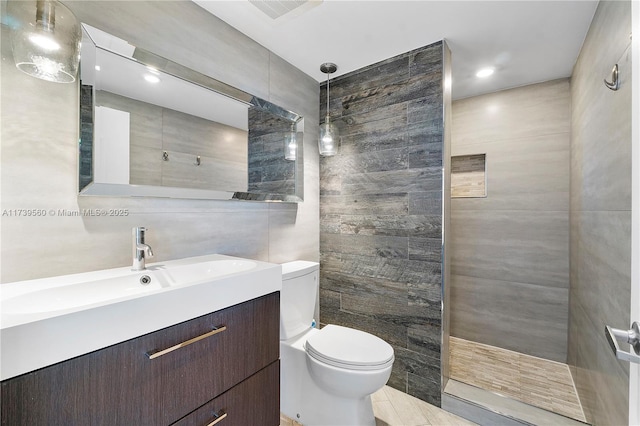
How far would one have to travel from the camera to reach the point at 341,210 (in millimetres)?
2215

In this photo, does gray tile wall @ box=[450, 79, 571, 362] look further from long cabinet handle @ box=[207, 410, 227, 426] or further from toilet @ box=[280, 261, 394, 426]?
long cabinet handle @ box=[207, 410, 227, 426]

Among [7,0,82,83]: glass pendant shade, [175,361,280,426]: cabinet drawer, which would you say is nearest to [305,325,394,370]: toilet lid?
[175,361,280,426]: cabinet drawer

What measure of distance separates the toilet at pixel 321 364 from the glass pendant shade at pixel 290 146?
81 cm

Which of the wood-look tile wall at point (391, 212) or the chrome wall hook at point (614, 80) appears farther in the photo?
the wood-look tile wall at point (391, 212)

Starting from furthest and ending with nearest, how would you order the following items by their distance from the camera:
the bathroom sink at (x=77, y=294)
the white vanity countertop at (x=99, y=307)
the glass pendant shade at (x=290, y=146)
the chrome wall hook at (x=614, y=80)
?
the glass pendant shade at (x=290, y=146)
the chrome wall hook at (x=614, y=80)
the bathroom sink at (x=77, y=294)
the white vanity countertop at (x=99, y=307)

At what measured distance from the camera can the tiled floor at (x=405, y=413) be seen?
1621 millimetres

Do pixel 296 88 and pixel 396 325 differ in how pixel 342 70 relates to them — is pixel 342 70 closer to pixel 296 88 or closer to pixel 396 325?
pixel 296 88

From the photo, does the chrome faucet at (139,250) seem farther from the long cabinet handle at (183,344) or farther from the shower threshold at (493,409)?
the shower threshold at (493,409)

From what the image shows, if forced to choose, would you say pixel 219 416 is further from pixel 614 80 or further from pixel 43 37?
pixel 614 80

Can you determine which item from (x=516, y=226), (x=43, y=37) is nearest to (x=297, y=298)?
(x=43, y=37)

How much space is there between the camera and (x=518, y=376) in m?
2.05

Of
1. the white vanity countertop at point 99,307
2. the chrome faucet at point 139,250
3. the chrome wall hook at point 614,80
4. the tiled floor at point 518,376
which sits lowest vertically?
the tiled floor at point 518,376

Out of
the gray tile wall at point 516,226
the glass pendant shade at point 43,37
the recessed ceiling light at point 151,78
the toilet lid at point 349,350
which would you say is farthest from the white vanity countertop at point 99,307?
the gray tile wall at point 516,226

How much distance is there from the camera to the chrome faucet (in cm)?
115
